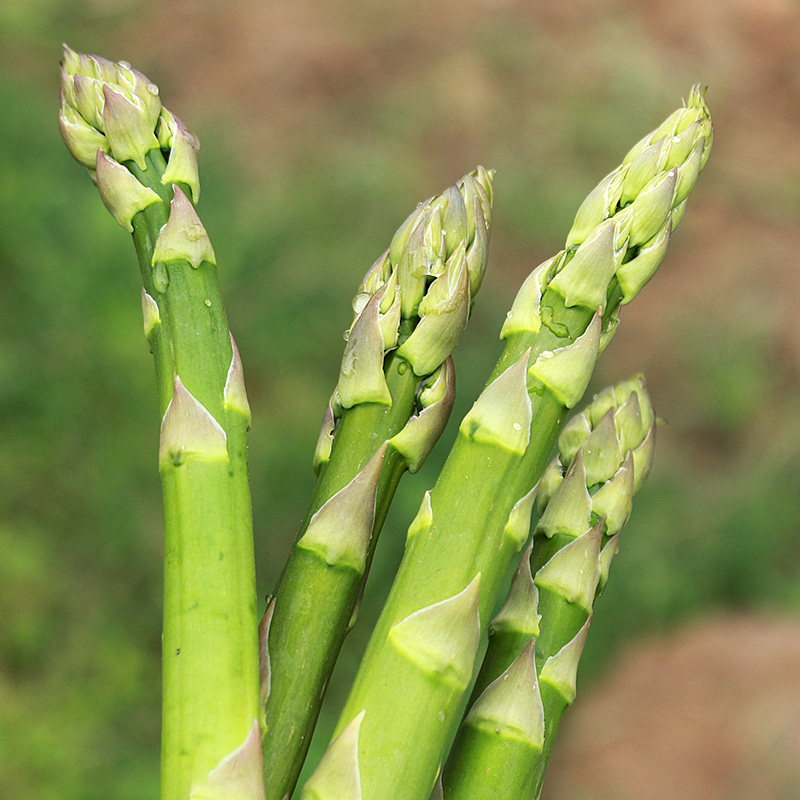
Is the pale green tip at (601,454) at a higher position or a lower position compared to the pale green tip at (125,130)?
lower

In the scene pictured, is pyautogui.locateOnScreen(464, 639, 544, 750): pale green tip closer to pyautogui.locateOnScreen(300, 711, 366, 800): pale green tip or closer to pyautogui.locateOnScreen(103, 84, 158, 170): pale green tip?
pyautogui.locateOnScreen(300, 711, 366, 800): pale green tip

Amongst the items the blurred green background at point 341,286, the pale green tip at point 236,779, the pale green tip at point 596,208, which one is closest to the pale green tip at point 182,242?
the pale green tip at point 596,208

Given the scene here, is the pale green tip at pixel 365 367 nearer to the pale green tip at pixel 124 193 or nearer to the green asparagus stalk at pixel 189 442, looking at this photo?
the green asparagus stalk at pixel 189 442

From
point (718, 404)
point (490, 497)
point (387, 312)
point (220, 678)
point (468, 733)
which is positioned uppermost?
point (387, 312)

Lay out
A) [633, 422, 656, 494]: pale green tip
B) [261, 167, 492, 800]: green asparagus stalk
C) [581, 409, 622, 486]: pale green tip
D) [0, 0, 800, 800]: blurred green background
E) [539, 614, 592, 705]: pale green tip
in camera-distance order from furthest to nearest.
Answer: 1. [0, 0, 800, 800]: blurred green background
2. [633, 422, 656, 494]: pale green tip
3. [581, 409, 622, 486]: pale green tip
4. [539, 614, 592, 705]: pale green tip
5. [261, 167, 492, 800]: green asparagus stalk

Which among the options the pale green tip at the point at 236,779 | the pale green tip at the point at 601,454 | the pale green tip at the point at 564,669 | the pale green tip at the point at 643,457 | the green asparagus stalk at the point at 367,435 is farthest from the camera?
the pale green tip at the point at 643,457

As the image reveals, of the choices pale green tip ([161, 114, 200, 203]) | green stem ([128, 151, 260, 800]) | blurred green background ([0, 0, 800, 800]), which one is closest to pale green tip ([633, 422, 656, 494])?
green stem ([128, 151, 260, 800])

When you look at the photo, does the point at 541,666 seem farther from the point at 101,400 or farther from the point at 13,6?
the point at 13,6

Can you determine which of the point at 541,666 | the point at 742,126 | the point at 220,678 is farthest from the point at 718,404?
the point at 220,678
